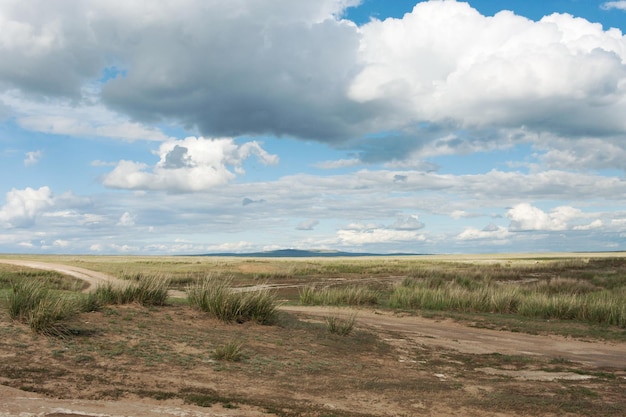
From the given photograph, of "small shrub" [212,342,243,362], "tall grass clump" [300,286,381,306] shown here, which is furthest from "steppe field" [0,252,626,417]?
"tall grass clump" [300,286,381,306]

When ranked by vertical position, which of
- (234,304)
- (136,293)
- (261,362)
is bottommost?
(261,362)

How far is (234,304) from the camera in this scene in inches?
577

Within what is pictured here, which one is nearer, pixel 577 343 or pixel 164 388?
pixel 164 388

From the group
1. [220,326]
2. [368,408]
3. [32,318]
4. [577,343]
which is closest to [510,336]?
[577,343]

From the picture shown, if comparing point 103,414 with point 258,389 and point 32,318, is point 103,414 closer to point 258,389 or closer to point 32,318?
point 258,389

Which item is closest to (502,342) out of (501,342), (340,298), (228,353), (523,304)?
(501,342)

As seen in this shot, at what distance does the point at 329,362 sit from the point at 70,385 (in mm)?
5599

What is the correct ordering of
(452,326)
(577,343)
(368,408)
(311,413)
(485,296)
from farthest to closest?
1. (485,296)
2. (452,326)
3. (577,343)
4. (368,408)
5. (311,413)

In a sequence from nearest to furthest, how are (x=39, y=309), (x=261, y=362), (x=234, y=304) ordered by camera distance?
(x=39, y=309), (x=261, y=362), (x=234, y=304)

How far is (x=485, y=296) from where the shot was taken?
26891 mm

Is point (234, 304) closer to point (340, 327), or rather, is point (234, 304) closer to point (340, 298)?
point (340, 327)

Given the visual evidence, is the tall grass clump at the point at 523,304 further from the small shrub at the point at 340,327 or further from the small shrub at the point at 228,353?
the small shrub at the point at 228,353

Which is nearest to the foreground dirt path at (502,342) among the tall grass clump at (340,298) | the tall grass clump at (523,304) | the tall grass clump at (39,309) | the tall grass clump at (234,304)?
the tall grass clump at (234,304)

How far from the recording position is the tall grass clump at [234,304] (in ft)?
A: 47.8
